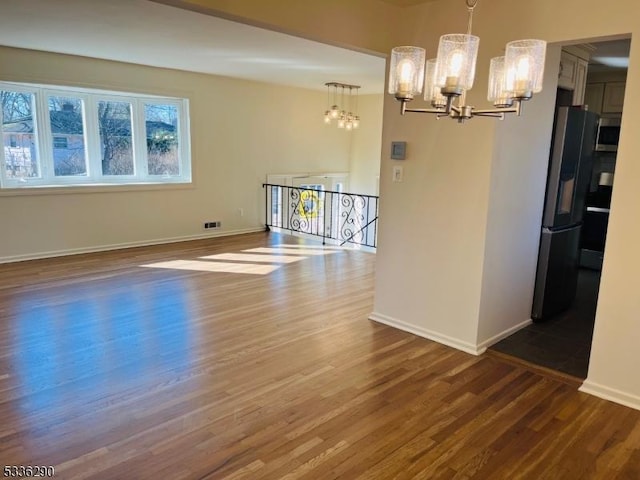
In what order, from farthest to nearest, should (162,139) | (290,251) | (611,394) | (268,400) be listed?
(162,139) < (290,251) < (611,394) < (268,400)

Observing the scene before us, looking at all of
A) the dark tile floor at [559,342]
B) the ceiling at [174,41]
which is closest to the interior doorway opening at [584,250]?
the dark tile floor at [559,342]

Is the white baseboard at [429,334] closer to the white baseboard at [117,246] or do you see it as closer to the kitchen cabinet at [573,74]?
the kitchen cabinet at [573,74]

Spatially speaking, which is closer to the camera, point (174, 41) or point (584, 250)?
point (174, 41)

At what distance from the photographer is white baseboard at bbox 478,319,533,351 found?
134 inches

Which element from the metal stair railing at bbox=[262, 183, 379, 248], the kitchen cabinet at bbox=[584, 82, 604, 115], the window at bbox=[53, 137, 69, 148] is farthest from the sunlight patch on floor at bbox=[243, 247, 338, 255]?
the kitchen cabinet at bbox=[584, 82, 604, 115]

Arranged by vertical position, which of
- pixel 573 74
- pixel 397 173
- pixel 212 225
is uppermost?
pixel 573 74

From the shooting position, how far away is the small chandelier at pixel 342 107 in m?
7.73

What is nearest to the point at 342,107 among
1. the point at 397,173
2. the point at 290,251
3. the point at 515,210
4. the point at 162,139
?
the point at 162,139

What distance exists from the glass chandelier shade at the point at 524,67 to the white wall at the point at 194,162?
17.8ft

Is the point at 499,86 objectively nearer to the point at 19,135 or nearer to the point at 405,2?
the point at 405,2

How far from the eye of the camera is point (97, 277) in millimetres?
4988

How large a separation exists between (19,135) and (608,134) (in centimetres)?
696

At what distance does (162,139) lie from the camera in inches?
267

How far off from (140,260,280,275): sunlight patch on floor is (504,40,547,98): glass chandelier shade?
3.83 metres
